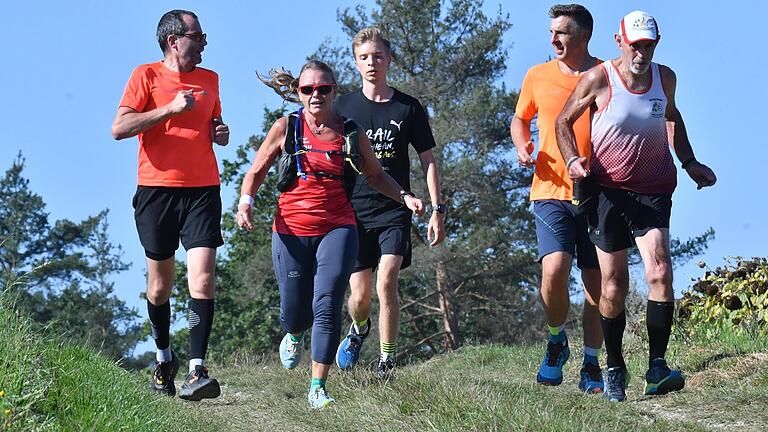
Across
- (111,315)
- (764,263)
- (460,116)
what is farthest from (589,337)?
(111,315)

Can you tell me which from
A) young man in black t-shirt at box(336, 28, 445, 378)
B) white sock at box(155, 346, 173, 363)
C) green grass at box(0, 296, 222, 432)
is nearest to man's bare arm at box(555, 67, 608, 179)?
young man in black t-shirt at box(336, 28, 445, 378)

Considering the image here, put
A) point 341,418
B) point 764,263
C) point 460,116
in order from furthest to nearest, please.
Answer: point 460,116 < point 764,263 < point 341,418

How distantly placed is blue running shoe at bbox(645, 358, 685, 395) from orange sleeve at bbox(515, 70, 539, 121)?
2.00 meters

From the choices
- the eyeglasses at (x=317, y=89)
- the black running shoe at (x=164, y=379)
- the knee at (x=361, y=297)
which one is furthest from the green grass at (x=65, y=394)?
the eyeglasses at (x=317, y=89)

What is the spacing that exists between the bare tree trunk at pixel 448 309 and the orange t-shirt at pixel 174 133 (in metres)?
25.4

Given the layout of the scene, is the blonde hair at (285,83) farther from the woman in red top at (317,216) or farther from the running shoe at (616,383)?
the running shoe at (616,383)

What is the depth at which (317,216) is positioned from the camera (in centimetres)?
776

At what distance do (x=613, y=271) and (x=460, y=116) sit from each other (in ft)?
83.8

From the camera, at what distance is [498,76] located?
36281 mm

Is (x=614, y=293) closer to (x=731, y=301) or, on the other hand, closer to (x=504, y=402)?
(x=504, y=402)

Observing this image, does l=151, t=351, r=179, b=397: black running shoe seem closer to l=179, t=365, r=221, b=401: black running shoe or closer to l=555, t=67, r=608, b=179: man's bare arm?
l=179, t=365, r=221, b=401: black running shoe

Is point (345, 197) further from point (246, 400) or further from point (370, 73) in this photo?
point (246, 400)

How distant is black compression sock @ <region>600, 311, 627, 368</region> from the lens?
8.44 m

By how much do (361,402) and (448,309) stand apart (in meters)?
27.5
